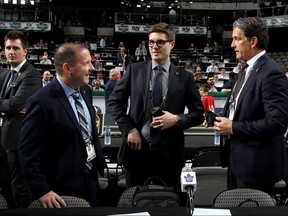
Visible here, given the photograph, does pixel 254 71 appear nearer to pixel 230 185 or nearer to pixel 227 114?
pixel 227 114

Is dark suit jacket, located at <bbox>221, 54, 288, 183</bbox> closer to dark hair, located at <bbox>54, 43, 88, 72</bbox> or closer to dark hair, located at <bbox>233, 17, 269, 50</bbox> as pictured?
dark hair, located at <bbox>233, 17, 269, 50</bbox>

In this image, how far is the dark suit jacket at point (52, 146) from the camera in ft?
7.89

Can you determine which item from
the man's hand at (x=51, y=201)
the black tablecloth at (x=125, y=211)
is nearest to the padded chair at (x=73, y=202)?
the man's hand at (x=51, y=201)

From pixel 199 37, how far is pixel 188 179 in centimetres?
2352

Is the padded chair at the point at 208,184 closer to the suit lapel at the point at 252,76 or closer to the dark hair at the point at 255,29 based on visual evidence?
the suit lapel at the point at 252,76

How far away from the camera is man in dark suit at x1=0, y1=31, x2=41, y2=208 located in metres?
3.53

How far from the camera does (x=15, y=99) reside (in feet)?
11.4

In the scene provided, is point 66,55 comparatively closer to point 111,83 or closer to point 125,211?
point 125,211

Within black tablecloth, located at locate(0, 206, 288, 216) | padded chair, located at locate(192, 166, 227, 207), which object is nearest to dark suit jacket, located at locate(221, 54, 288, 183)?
black tablecloth, located at locate(0, 206, 288, 216)

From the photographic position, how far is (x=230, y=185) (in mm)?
2893

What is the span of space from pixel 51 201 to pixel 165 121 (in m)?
0.96

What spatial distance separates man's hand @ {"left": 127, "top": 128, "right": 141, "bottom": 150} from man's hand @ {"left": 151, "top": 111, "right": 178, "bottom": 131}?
159 mm

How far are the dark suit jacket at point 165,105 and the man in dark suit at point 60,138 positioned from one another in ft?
1.65

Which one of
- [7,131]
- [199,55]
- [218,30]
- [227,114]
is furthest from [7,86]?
[218,30]
